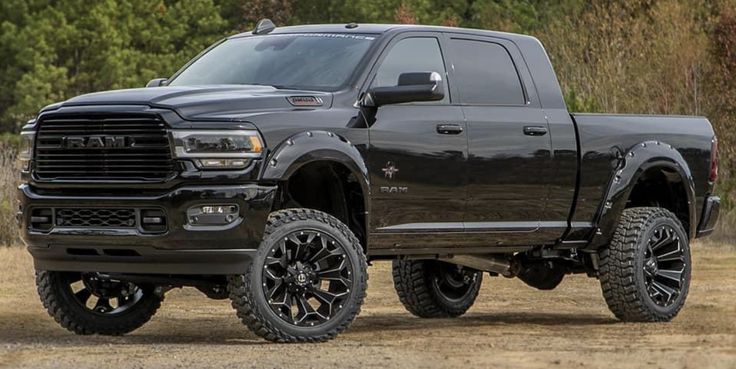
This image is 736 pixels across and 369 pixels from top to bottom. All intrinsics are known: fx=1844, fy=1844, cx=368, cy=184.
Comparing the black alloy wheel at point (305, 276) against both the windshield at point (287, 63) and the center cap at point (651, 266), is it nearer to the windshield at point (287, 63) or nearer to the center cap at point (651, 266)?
the windshield at point (287, 63)

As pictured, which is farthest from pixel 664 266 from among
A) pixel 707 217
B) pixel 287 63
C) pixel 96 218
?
pixel 96 218

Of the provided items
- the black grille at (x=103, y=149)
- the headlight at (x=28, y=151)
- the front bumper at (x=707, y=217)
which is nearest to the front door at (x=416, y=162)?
the black grille at (x=103, y=149)

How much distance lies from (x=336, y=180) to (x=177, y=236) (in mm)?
1220

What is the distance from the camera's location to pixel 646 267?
13.1 m

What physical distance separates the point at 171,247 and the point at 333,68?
1.80 m

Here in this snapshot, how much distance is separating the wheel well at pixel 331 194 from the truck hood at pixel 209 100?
44 centimetres

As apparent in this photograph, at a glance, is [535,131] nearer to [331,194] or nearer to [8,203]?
[331,194]

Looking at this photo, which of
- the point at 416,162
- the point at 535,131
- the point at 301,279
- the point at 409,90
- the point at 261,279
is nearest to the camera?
the point at 261,279

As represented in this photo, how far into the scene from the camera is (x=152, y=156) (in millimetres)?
10398

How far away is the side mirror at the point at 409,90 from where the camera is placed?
11.1 meters

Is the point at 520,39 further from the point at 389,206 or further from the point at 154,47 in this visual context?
the point at 154,47

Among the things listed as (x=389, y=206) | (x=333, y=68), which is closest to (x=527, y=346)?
(x=389, y=206)

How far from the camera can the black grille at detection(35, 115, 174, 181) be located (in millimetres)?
10398

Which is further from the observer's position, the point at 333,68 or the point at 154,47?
the point at 154,47
